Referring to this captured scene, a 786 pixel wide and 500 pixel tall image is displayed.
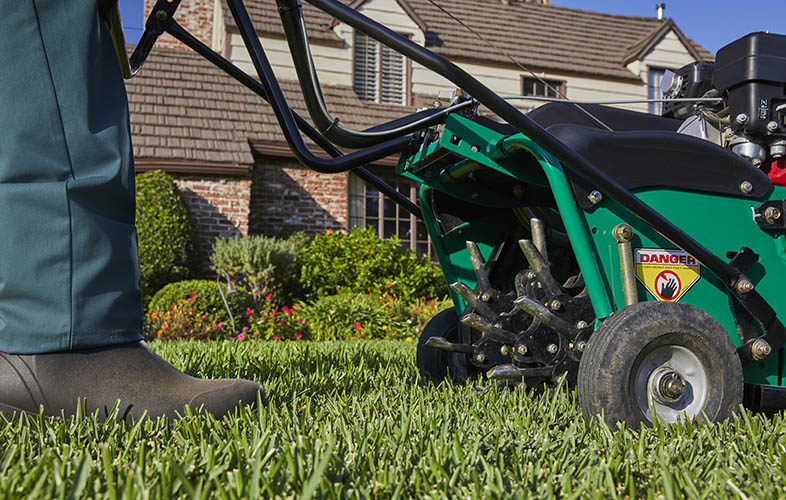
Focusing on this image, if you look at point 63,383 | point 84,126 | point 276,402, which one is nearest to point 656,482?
point 276,402

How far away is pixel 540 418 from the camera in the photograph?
1863 millimetres

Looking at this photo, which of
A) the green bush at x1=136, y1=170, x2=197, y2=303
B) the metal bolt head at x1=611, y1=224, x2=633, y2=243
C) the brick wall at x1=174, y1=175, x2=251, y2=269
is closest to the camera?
the metal bolt head at x1=611, y1=224, x2=633, y2=243

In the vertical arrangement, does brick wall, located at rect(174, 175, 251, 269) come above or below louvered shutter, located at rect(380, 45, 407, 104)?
below

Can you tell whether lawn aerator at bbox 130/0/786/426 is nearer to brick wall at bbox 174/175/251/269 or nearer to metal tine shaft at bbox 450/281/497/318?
metal tine shaft at bbox 450/281/497/318

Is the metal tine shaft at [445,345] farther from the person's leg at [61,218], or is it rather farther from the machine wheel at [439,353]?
the person's leg at [61,218]

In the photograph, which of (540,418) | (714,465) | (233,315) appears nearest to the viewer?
(714,465)

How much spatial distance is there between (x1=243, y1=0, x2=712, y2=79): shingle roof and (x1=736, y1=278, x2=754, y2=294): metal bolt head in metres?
10.6

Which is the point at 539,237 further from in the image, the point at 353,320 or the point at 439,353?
the point at 353,320

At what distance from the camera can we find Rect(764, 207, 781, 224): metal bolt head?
2.04 metres

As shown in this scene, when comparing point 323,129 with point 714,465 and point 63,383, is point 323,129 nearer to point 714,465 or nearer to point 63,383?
point 63,383

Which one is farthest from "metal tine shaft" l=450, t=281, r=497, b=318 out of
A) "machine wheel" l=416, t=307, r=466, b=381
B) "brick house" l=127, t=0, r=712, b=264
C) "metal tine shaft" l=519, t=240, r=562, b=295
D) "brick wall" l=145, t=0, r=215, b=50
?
"brick wall" l=145, t=0, r=215, b=50

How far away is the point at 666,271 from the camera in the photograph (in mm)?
1975

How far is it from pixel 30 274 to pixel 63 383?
10.4 inches

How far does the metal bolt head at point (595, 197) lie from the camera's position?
188cm
